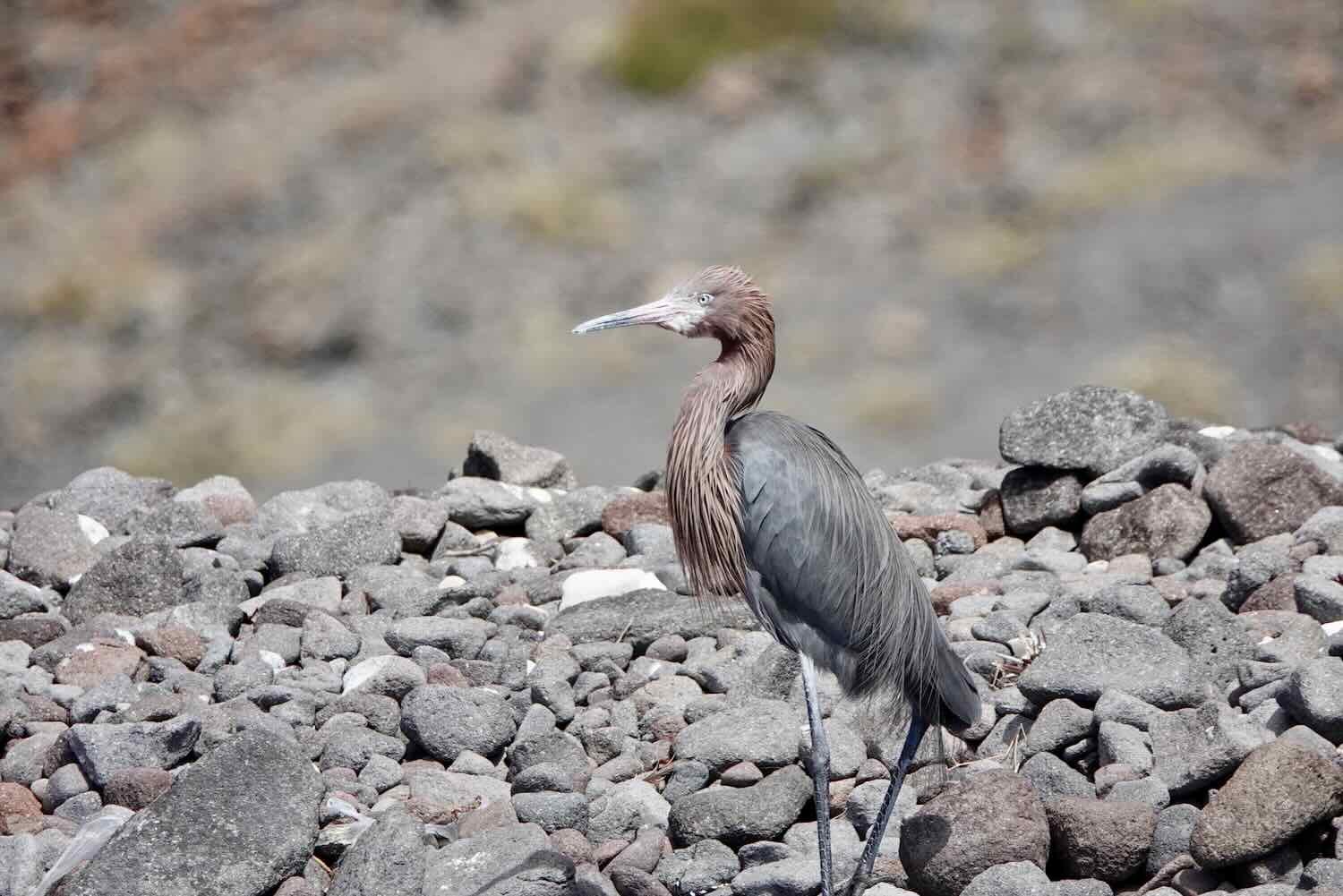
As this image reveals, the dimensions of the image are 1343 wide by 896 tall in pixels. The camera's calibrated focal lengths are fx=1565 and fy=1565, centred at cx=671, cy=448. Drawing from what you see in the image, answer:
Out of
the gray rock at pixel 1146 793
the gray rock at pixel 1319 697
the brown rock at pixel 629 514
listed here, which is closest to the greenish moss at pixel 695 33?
the brown rock at pixel 629 514

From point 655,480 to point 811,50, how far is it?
19726 millimetres

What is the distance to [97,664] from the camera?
243 inches

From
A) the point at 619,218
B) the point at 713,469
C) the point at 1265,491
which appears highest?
the point at 713,469

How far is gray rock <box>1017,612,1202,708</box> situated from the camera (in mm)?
5301

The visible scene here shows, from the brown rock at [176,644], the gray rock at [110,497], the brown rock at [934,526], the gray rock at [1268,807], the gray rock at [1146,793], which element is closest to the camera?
the gray rock at [1268,807]

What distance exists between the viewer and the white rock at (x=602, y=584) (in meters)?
6.70

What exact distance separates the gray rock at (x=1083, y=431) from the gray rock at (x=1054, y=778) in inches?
84.6

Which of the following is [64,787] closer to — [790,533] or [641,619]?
[641,619]

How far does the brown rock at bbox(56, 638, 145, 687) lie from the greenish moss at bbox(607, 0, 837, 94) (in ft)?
70.7

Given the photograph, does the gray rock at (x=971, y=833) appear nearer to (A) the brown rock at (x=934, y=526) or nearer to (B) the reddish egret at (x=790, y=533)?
(B) the reddish egret at (x=790, y=533)

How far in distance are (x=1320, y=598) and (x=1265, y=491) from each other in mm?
1088

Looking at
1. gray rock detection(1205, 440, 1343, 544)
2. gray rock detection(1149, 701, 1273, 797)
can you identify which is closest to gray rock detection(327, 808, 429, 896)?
gray rock detection(1149, 701, 1273, 797)

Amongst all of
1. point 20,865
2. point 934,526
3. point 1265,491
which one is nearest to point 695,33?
point 934,526

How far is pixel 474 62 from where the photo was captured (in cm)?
2739
